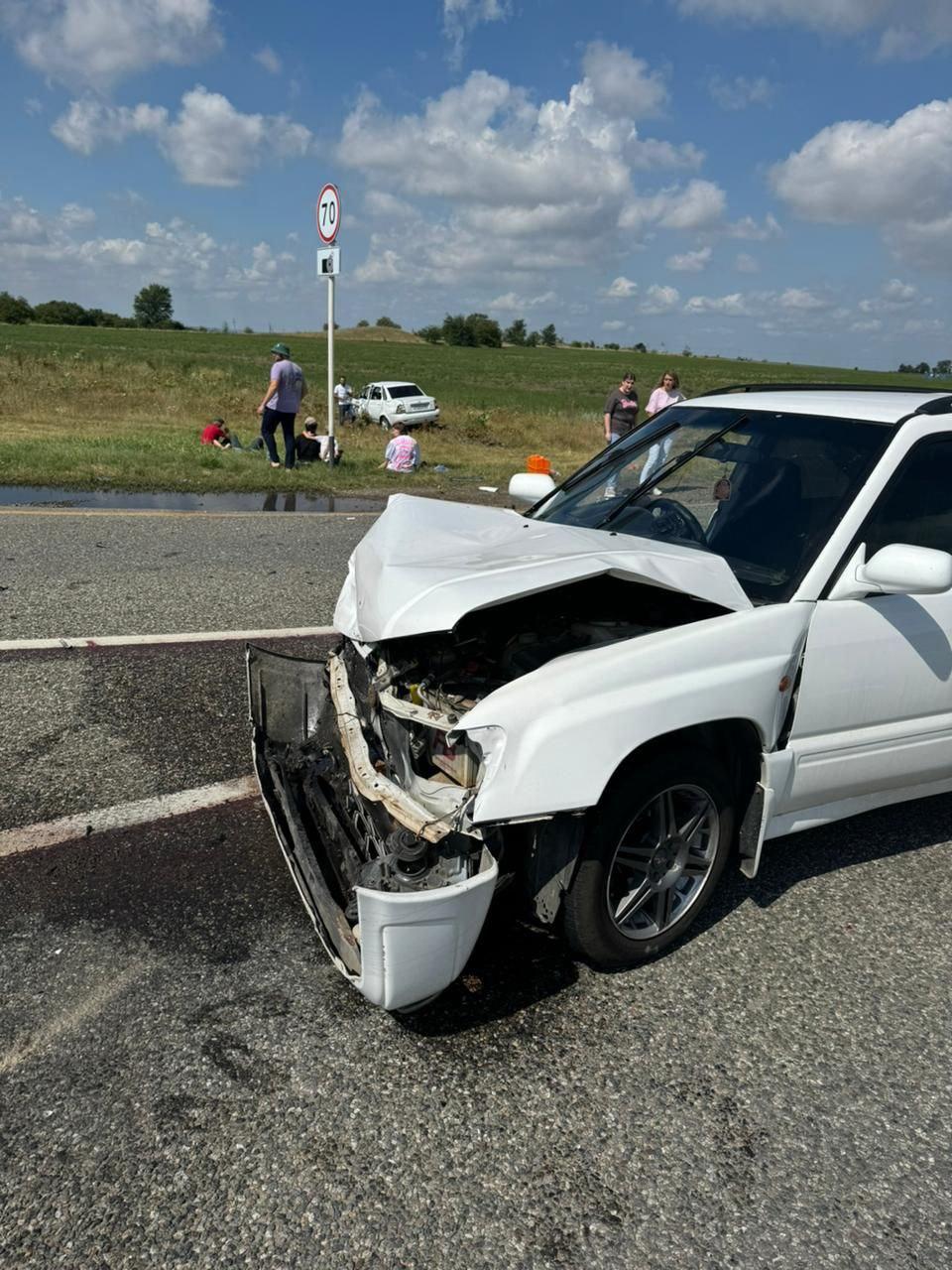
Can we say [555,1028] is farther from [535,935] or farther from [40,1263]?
[40,1263]

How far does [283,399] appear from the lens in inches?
578

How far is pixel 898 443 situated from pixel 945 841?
1.74m

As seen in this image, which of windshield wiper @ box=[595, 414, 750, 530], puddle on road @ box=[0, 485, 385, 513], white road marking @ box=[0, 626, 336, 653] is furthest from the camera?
puddle on road @ box=[0, 485, 385, 513]

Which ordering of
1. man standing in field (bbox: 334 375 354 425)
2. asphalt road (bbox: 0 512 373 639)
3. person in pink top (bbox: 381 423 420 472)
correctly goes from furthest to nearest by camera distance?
man standing in field (bbox: 334 375 354 425)
person in pink top (bbox: 381 423 420 472)
asphalt road (bbox: 0 512 373 639)

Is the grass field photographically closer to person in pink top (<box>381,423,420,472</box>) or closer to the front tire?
person in pink top (<box>381,423,420,472</box>)

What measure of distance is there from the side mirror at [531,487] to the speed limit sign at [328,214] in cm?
1095

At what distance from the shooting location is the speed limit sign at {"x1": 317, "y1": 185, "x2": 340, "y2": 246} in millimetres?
14234

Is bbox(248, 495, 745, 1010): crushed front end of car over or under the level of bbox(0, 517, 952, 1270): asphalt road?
over

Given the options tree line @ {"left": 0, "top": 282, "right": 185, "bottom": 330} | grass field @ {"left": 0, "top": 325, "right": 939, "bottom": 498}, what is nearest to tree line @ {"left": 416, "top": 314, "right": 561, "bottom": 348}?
tree line @ {"left": 0, "top": 282, "right": 185, "bottom": 330}

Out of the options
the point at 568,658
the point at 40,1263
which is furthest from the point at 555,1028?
the point at 40,1263

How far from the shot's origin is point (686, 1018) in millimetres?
2922

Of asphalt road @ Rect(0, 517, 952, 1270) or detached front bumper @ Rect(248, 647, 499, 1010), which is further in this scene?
detached front bumper @ Rect(248, 647, 499, 1010)

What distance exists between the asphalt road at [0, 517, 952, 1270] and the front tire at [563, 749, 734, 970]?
0.15m

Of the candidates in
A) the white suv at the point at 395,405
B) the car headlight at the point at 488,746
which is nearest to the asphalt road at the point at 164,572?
the car headlight at the point at 488,746
